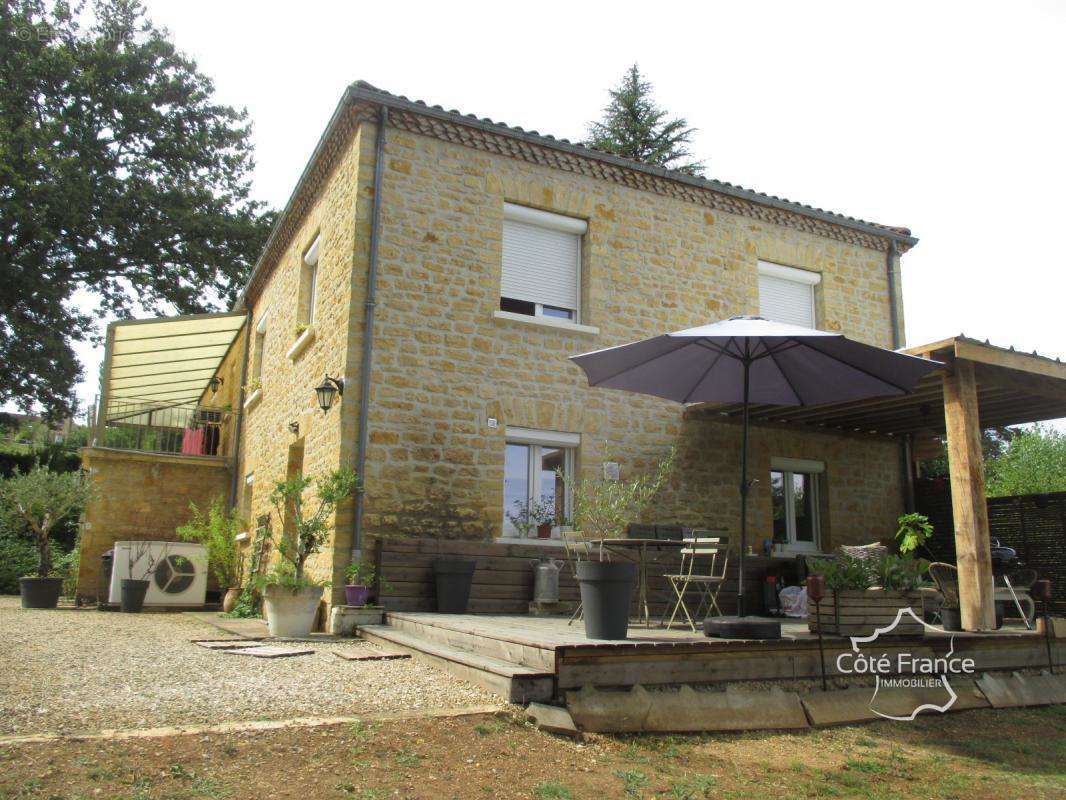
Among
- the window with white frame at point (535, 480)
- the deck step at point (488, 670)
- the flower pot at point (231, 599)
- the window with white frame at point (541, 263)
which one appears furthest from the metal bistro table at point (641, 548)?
the flower pot at point (231, 599)

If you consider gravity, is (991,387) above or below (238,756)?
above

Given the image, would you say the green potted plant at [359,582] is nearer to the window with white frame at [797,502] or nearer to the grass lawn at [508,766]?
the grass lawn at [508,766]

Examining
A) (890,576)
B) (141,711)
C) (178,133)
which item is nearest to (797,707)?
(890,576)

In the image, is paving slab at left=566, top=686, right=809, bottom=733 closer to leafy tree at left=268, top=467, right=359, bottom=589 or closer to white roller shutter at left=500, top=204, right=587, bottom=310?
leafy tree at left=268, top=467, right=359, bottom=589

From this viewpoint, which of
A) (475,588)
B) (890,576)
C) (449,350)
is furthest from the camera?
(449,350)

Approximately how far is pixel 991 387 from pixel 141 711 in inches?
317

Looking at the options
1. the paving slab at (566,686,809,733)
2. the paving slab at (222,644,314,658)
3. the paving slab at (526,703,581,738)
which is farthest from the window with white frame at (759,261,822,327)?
the paving slab at (526,703,581,738)

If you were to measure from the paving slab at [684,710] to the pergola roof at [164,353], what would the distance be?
36.7 ft

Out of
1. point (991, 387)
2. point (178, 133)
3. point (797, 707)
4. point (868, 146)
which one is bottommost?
point (797, 707)

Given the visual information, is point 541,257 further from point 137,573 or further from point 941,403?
point 137,573

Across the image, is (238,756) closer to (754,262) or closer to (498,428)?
(498,428)

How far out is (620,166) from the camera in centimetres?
1036

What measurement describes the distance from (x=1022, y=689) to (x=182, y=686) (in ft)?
20.2

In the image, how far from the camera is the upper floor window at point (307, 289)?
11156 mm
